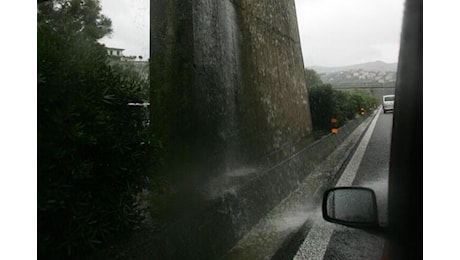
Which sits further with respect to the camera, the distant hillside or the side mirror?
the distant hillside

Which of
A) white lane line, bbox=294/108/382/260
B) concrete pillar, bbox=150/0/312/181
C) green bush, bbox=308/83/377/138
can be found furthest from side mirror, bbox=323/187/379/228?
concrete pillar, bbox=150/0/312/181

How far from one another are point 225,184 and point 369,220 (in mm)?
1559

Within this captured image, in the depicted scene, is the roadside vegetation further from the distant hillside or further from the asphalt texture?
the asphalt texture

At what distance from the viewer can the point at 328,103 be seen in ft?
6.55

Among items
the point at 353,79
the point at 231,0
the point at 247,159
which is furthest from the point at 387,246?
the point at 231,0

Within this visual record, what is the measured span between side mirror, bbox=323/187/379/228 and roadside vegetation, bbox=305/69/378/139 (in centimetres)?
62

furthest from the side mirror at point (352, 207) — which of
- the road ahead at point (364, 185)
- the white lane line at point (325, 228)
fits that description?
the white lane line at point (325, 228)

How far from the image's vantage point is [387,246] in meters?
1.02

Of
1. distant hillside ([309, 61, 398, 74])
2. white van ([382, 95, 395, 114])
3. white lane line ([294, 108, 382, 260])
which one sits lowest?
white lane line ([294, 108, 382, 260])

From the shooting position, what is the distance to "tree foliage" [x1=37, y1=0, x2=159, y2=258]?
1460 mm

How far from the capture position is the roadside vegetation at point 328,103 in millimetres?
1708

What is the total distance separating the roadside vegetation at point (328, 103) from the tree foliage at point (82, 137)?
3.49 feet

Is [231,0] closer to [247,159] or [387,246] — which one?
[247,159]

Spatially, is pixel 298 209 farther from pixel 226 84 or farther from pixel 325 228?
pixel 226 84
